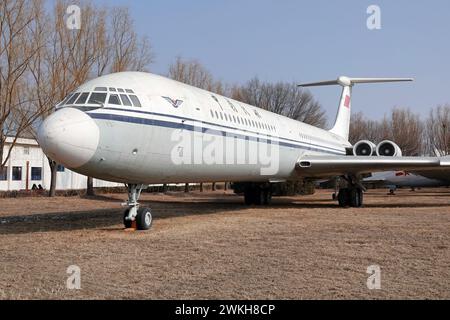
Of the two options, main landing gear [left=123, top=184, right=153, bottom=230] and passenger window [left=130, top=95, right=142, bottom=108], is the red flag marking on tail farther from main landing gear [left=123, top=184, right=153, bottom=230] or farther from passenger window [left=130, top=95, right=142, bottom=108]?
passenger window [left=130, top=95, right=142, bottom=108]

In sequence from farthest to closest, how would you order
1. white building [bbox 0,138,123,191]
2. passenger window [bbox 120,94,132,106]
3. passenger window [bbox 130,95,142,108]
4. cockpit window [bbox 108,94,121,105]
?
white building [bbox 0,138,123,191] → passenger window [bbox 130,95,142,108] → passenger window [bbox 120,94,132,106] → cockpit window [bbox 108,94,121,105]

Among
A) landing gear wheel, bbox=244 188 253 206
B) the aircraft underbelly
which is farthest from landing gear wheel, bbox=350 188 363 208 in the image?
the aircraft underbelly

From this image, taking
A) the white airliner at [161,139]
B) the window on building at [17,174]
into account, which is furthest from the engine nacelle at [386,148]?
the window on building at [17,174]

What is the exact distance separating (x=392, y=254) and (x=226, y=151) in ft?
21.5

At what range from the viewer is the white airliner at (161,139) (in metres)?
9.34

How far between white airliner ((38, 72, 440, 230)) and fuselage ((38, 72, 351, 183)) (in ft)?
0.05

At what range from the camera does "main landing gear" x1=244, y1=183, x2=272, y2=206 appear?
21.8 meters

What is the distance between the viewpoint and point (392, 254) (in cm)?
778

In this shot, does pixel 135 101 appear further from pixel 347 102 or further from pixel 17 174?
pixel 17 174

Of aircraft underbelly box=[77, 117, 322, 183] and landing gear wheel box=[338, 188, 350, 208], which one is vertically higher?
aircraft underbelly box=[77, 117, 322, 183]

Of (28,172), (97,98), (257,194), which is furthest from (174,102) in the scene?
(28,172)

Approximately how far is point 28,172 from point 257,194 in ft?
74.2
